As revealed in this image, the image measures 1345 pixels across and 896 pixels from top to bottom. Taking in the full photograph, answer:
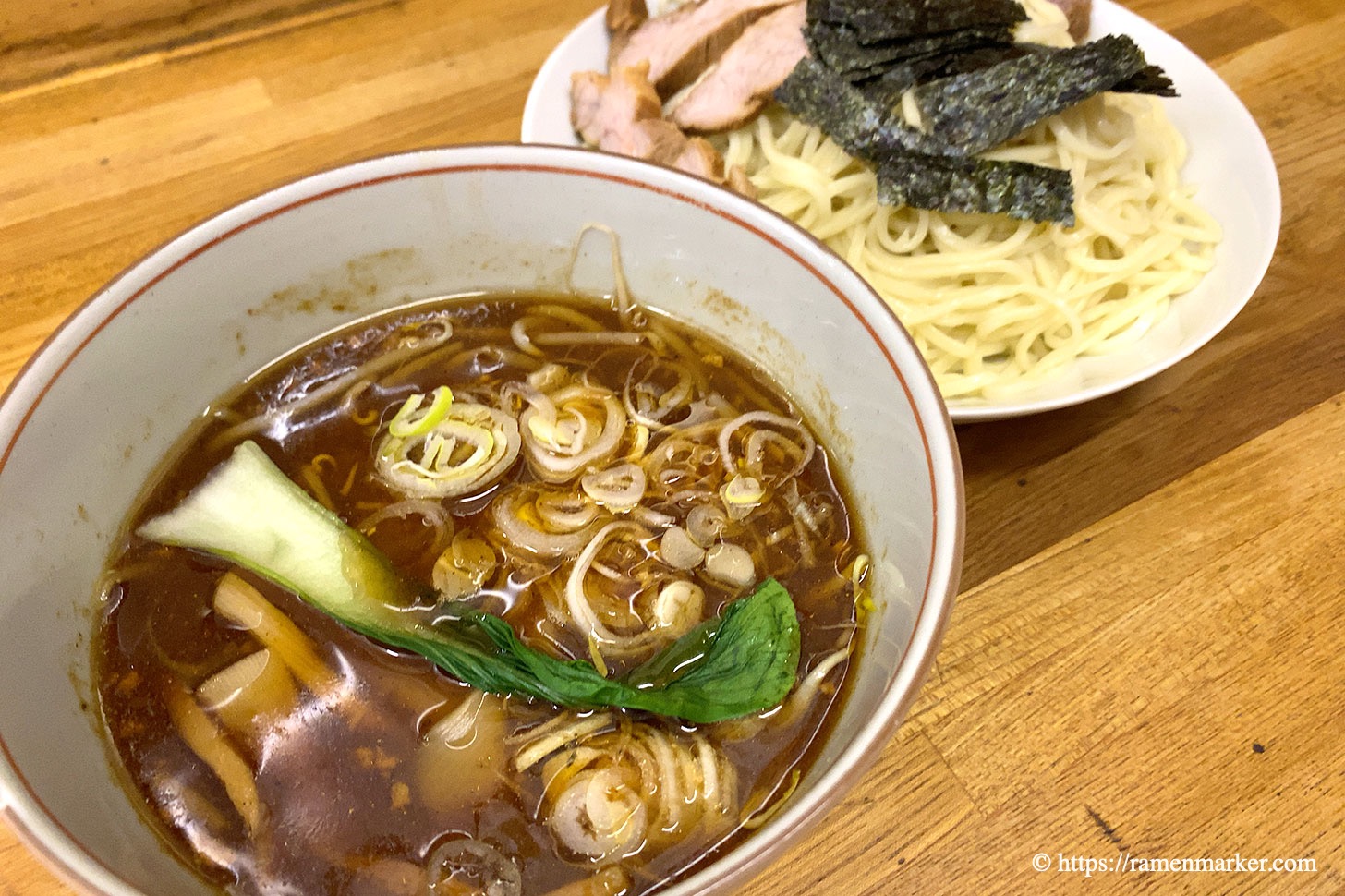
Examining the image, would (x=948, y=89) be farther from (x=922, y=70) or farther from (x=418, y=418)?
(x=418, y=418)

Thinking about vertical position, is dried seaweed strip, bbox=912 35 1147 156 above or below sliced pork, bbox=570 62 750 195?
below

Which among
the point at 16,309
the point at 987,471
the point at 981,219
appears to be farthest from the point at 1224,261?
the point at 16,309

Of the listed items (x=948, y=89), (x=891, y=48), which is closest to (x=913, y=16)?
(x=891, y=48)

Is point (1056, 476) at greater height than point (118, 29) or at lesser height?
lesser

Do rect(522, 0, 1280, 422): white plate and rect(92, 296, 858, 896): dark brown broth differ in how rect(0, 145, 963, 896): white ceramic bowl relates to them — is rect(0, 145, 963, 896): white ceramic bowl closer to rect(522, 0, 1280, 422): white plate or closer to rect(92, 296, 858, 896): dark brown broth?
rect(92, 296, 858, 896): dark brown broth

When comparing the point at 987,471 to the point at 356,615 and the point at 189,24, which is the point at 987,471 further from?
the point at 189,24

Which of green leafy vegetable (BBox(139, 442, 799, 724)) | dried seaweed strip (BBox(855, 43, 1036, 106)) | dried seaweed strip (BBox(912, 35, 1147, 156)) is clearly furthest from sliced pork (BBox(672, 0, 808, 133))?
green leafy vegetable (BBox(139, 442, 799, 724))
